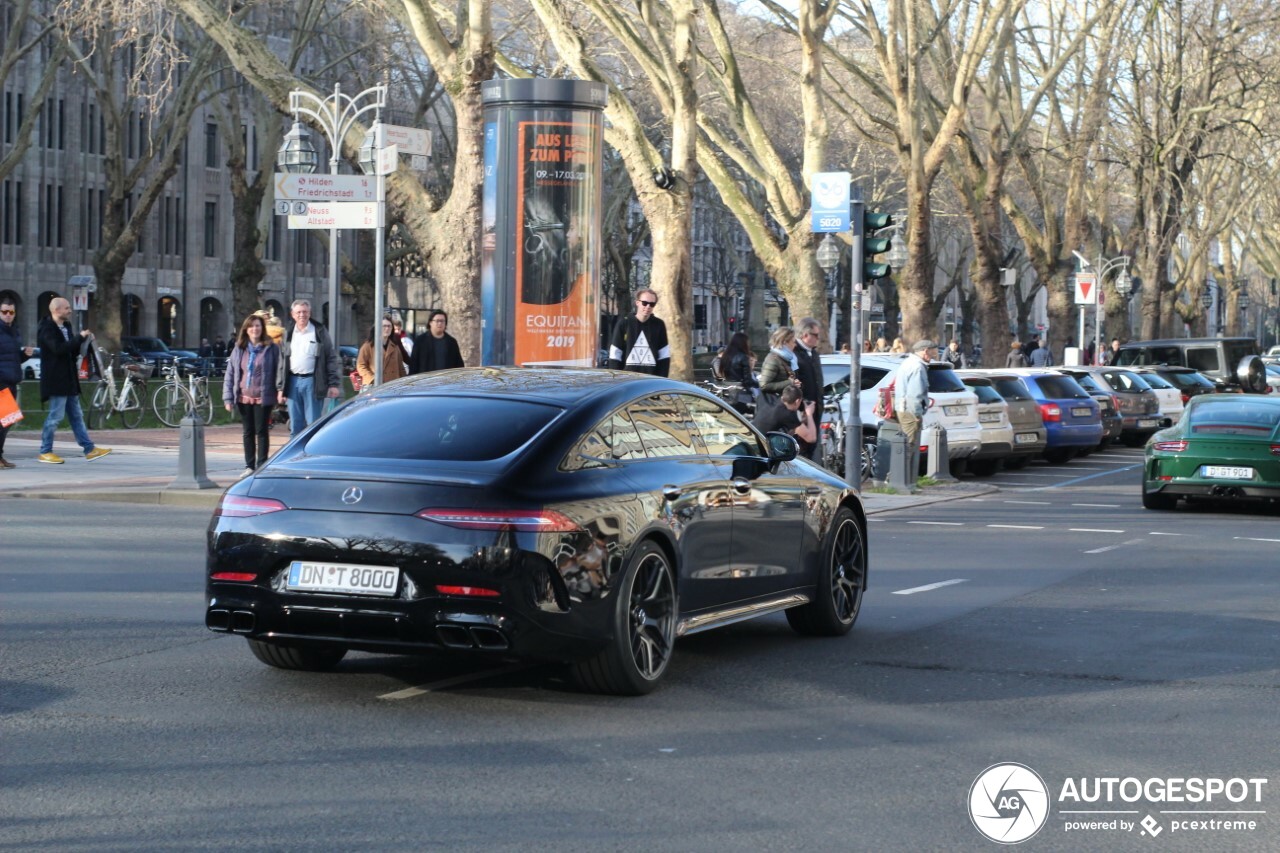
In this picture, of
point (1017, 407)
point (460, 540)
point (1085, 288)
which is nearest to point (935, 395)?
point (1017, 407)

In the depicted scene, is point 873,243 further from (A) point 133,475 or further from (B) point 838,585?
(B) point 838,585

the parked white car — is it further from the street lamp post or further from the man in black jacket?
the street lamp post

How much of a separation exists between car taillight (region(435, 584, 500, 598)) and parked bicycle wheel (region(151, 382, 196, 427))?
2308cm

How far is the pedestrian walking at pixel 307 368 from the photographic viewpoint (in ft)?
64.8

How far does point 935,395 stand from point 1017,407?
109 inches

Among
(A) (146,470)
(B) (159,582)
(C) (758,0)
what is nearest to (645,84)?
(C) (758,0)

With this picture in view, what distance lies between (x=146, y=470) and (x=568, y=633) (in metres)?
14.0

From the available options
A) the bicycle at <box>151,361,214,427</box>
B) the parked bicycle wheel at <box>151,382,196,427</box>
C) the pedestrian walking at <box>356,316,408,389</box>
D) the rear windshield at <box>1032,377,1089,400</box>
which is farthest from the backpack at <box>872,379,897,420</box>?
the parked bicycle wheel at <box>151,382,196,427</box>

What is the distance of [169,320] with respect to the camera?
83812mm

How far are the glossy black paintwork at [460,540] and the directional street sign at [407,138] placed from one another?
10.9 m

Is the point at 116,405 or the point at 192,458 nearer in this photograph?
the point at 192,458

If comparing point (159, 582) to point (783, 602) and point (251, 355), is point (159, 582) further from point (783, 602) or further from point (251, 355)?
point (251, 355)

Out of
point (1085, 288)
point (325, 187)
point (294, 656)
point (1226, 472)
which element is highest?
point (325, 187)

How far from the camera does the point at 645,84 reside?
46.1 metres
